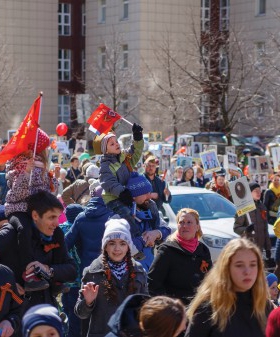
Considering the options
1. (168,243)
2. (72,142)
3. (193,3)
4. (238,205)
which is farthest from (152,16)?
(168,243)

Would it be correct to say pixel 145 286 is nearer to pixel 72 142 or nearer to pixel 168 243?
pixel 168 243

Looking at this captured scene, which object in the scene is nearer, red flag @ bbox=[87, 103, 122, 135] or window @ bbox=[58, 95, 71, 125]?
red flag @ bbox=[87, 103, 122, 135]

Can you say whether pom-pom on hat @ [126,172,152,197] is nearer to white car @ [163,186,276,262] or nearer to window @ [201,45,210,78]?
white car @ [163,186,276,262]

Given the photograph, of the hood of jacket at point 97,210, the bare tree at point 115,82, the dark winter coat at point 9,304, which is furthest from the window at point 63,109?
the dark winter coat at point 9,304

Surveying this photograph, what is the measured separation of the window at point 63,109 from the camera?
59.6 metres

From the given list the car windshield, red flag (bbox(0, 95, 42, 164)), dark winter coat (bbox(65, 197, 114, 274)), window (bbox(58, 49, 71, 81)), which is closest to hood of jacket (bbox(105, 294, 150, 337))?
red flag (bbox(0, 95, 42, 164))

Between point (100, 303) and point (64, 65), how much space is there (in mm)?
54100

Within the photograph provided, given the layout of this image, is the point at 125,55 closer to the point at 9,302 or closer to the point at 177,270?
the point at 177,270

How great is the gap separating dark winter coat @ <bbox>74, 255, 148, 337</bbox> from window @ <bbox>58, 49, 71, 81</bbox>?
2101 inches

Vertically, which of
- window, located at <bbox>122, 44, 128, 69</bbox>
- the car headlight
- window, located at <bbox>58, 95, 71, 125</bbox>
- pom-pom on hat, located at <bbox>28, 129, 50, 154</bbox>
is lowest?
the car headlight

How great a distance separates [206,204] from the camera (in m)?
16.5

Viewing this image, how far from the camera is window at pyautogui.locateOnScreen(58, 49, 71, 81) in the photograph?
6062cm

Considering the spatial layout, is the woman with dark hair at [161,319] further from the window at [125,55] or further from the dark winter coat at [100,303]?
the window at [125,55]

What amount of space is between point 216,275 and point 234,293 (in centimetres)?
15
